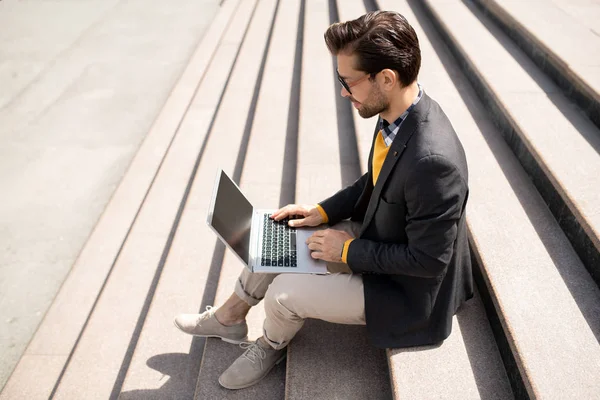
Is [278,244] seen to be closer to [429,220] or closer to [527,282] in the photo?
[429,220]

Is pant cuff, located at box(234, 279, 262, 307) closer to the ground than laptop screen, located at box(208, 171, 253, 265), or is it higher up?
closer to the ground

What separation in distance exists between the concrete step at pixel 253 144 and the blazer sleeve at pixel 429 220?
0.97m

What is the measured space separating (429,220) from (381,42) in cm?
65

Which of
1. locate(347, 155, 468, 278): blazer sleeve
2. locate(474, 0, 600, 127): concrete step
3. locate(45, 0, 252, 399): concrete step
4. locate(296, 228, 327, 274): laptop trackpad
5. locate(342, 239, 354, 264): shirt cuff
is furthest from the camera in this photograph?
locate(474, 0, 600, 127): concrete step

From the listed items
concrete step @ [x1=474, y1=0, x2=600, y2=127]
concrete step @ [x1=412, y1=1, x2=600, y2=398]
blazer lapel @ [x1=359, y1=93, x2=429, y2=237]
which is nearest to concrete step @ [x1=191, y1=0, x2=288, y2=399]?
concrete step @ [x1=412, y1=1, x2=600, y2=398]

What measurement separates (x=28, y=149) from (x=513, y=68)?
188 inches

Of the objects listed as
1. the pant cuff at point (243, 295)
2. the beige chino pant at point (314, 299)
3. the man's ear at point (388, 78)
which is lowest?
the pant cuff at point (243, 295)

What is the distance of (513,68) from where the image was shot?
3.94 metres

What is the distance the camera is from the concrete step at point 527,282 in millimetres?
1931

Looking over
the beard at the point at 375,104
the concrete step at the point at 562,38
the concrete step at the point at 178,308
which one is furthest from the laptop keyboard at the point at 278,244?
the concrete step at the point at 562,38

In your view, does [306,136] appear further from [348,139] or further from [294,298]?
[294,298]

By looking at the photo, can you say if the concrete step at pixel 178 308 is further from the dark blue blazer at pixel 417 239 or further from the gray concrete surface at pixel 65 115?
the dark blue blazer at pixel 417 239

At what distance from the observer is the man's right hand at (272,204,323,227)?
2562 mm

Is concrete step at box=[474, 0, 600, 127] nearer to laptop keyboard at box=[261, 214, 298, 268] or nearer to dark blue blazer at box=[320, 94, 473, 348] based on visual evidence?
dark blue blazer at box=[320, 94, 473, 348]
